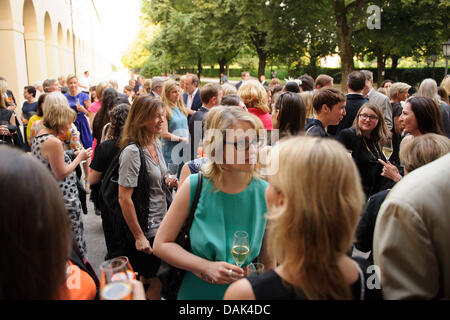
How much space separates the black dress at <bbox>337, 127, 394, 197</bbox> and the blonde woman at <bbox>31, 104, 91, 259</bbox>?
295cm

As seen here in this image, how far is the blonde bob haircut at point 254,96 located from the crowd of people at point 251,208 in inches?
33.9

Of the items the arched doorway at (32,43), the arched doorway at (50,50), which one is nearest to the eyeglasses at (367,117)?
the arched doorway at (32,43)

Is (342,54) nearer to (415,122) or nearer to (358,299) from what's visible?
(415,122)

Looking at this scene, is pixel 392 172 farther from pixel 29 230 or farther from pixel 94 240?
pixel 94 240

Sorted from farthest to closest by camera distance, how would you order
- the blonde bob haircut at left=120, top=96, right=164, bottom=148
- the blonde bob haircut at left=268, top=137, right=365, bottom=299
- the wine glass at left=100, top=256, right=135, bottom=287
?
1. the blonde bob haircut at left=120, top=96, right=164, bottom=148
2. the wine glass at left=100, top=256, right=135, bottom=287
3. the blonde bob haircut at left=268, top=137, right=365, bottom=299

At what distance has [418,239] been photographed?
1182mm

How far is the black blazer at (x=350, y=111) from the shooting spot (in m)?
5.04

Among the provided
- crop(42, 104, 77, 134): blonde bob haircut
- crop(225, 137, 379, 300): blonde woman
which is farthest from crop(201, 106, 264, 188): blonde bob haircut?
crop(42, 104, 77, 134): blonde bob haircut

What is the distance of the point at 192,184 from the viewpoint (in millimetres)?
1916

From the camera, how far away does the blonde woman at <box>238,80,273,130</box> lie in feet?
15.4

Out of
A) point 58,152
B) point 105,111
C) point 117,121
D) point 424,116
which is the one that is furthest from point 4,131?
point 424,116

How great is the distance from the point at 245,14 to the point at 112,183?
23.8 metres

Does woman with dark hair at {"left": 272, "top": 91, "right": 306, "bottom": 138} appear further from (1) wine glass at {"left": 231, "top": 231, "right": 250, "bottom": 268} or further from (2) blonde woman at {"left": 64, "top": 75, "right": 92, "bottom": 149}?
(2) blonde woman at {"left": 64, "top": 75, "right": 92, "bottom": 149}

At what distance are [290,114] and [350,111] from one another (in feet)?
6.58
